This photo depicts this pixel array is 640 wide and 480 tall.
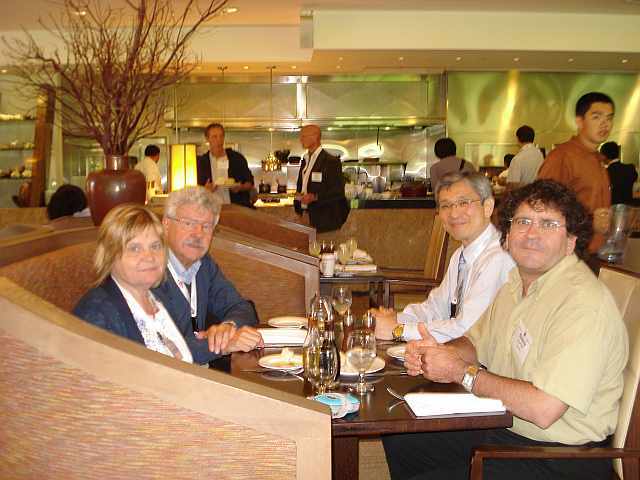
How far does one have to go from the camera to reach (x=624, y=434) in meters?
2.01

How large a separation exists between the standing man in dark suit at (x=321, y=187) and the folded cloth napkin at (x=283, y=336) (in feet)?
13.4

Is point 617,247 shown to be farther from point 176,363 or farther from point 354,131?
point 354,131

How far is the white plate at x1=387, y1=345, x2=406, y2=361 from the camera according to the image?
2391 millimetres

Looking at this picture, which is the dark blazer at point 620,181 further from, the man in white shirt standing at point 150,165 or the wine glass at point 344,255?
the man in white shirt standing at point 150,165

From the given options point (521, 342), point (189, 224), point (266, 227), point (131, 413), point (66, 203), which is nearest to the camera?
point (131, 413)

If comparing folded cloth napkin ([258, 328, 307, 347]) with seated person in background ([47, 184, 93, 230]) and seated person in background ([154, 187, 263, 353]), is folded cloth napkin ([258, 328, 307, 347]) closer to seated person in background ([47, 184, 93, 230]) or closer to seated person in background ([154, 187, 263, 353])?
seated person in background ([154, 187, 263, 353])

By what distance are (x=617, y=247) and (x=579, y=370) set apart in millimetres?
2360

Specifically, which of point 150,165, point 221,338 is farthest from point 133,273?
point 150,165

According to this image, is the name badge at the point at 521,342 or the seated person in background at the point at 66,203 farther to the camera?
the seated person in background at the point at 66,203

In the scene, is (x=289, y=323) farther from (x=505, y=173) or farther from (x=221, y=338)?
(x=505, y=173)

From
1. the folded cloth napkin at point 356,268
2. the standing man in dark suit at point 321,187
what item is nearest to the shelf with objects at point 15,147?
the standing man in dark suit at point 321,187

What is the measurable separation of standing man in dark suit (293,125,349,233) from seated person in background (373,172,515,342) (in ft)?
11.8

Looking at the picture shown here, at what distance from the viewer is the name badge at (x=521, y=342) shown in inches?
83.5

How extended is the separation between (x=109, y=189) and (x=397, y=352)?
55.3 inches
